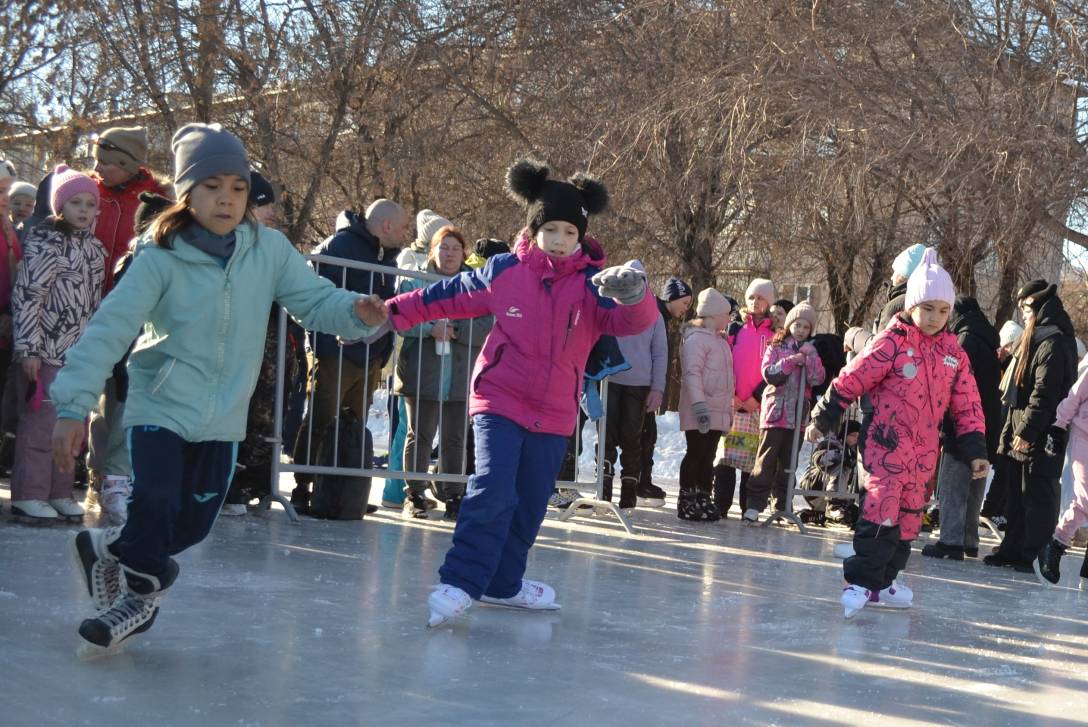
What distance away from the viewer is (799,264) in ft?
62.3

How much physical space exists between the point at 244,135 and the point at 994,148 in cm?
1065

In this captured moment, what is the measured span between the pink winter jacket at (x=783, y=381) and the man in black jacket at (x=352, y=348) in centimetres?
321

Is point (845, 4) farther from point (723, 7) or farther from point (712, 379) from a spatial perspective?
point (712, 379)

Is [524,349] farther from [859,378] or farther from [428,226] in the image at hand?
[428,226]

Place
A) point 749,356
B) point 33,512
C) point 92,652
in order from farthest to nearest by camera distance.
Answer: point 749,356, point 33,512, point 92,652

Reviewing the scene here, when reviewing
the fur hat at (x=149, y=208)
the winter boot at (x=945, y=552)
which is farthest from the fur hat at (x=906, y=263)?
the fur hat at (x=149, y=208)

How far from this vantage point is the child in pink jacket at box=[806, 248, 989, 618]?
654cm

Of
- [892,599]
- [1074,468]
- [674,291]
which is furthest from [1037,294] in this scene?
[892,599]

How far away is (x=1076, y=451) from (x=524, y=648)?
5054 mm

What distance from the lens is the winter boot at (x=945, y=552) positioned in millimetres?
9477

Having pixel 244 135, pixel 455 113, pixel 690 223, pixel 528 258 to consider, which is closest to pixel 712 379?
pixel 528 258

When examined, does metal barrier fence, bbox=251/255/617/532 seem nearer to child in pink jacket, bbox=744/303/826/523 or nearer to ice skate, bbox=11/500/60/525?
ice skate, bbox=11/500/60/525

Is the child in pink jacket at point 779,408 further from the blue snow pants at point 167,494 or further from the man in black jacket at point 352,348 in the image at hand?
the blue snow pants at point 167,494

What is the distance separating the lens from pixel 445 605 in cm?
526
